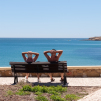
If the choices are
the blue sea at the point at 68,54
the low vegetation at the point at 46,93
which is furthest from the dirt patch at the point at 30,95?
the blue sea at the point at 68,54

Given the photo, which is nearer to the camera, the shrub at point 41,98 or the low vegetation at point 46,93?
the shrub at point 41,98

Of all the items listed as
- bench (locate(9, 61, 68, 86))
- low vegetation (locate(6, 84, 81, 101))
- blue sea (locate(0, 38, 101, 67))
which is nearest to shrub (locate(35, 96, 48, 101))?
low vegetation (locate(6, 84, 81, 101))

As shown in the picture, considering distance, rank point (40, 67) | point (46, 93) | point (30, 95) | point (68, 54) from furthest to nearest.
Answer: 1. point (68, 54)
2. point (40, 67)
3. point (46, 93)
4. point (30, 95)

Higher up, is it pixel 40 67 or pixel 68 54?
pixel 40 67

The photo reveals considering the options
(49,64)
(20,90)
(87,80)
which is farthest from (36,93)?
(87,80)

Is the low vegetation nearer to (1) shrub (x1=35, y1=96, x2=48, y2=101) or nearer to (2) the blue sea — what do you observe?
(1) shrub (x1=35, y1=96, x2=48, y2=101)

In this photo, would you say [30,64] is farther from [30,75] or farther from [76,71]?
[76,71]

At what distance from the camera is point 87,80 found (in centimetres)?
778

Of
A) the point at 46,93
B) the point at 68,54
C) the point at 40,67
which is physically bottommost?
the point at 68,54

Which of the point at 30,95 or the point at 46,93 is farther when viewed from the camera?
the point at 46,93

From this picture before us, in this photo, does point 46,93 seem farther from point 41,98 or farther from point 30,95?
point 41,98

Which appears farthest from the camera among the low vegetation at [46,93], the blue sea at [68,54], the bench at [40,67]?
the blue sea at [68,54]

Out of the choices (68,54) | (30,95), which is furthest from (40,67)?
(68,54)

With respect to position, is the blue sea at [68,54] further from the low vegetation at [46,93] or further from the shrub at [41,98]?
the shrub at [41,98]
